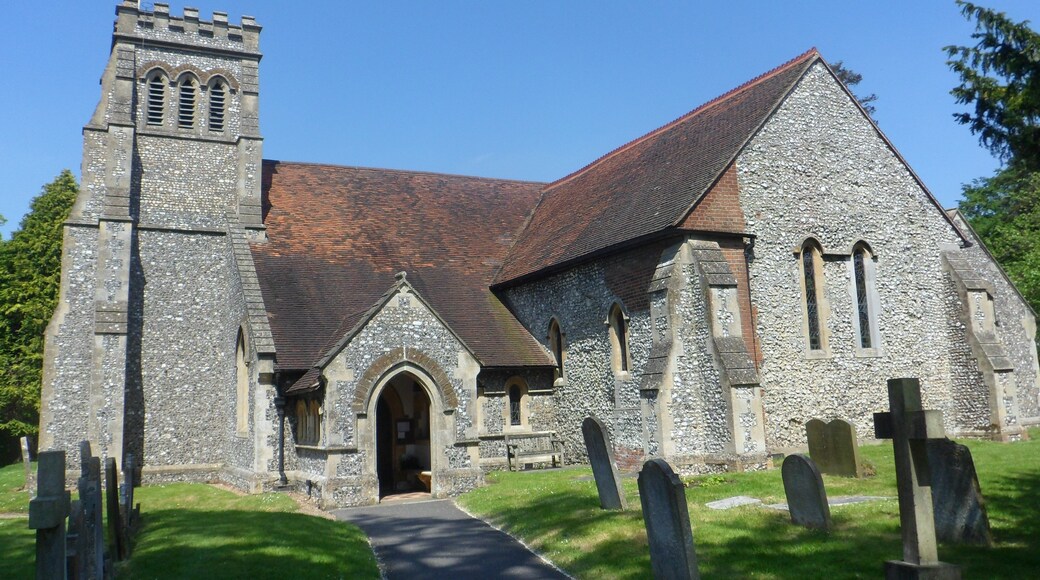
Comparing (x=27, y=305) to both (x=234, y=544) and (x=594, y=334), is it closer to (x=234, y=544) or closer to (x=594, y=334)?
(x=594, y=334)

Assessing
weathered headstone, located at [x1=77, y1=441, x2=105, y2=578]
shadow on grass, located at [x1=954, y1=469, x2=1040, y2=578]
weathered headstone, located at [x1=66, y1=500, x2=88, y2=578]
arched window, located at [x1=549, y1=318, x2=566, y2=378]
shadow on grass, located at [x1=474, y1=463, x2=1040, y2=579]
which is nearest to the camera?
weathered headstone, located at [x1=66, y1=500, x2=88, y2=578]

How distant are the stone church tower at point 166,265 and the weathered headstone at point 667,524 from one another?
12708 mm

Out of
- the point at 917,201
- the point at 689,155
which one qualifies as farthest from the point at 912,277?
the point at 689,155

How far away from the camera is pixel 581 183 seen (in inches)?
1061

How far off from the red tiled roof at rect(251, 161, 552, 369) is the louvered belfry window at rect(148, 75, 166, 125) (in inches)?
149

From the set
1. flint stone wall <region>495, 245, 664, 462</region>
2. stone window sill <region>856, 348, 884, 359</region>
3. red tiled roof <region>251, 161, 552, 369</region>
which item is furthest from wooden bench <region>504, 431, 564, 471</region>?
stone window sill <region>856, 348, 884, 359</region>

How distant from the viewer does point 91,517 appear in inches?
354

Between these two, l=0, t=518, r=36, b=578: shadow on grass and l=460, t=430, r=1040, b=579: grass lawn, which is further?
l=0, t=518, r=36, b=578: shadow on grass

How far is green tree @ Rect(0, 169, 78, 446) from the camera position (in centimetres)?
3600

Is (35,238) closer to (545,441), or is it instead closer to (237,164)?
(237,164)

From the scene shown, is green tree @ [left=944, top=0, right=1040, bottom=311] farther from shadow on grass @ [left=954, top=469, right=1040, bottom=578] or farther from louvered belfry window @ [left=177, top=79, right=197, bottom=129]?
louvered belfry window @ [left=177, top=79, right=197, bottom=129]

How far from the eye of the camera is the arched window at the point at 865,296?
63.7ft

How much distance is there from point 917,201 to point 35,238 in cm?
3925

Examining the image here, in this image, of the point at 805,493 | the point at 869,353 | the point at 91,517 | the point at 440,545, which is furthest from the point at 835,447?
the point at 91,517
